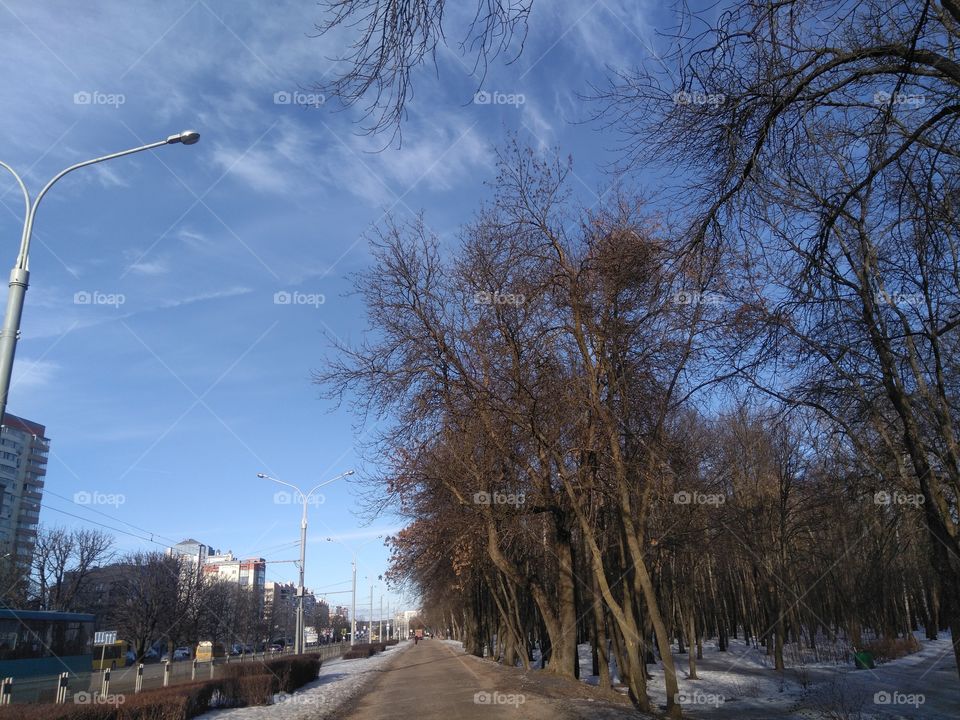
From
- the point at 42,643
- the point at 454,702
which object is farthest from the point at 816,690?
the point at 42,643

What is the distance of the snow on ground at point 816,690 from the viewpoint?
1755cm

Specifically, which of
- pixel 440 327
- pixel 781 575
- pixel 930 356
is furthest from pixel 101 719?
pixel 781 575

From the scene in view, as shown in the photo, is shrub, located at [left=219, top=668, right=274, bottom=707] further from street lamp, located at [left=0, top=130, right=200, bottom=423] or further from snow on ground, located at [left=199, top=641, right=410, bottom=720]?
street lamp, located at [left=0, top=130, right=200, bottom=423]

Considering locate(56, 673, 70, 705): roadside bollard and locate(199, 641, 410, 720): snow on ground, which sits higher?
locate(56, 673, 70, 705): roadside bollard

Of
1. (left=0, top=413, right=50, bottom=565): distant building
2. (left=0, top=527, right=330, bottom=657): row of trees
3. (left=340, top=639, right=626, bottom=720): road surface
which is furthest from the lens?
(left=0, top=413, right=50, bottom=565): distant building

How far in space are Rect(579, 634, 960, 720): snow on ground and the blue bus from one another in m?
20.1

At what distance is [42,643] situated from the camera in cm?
2431

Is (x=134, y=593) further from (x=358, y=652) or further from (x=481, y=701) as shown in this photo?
(x=481, y=701)

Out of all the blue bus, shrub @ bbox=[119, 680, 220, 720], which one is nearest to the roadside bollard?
shrub @ bbox=[119, 680, 220, 720]

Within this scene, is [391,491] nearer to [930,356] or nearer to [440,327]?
[440,327]

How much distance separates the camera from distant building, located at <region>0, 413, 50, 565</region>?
97.0 m

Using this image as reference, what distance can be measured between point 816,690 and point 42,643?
26.8 meters

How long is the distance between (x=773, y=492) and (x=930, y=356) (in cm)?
2019

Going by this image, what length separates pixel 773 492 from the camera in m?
30.6
